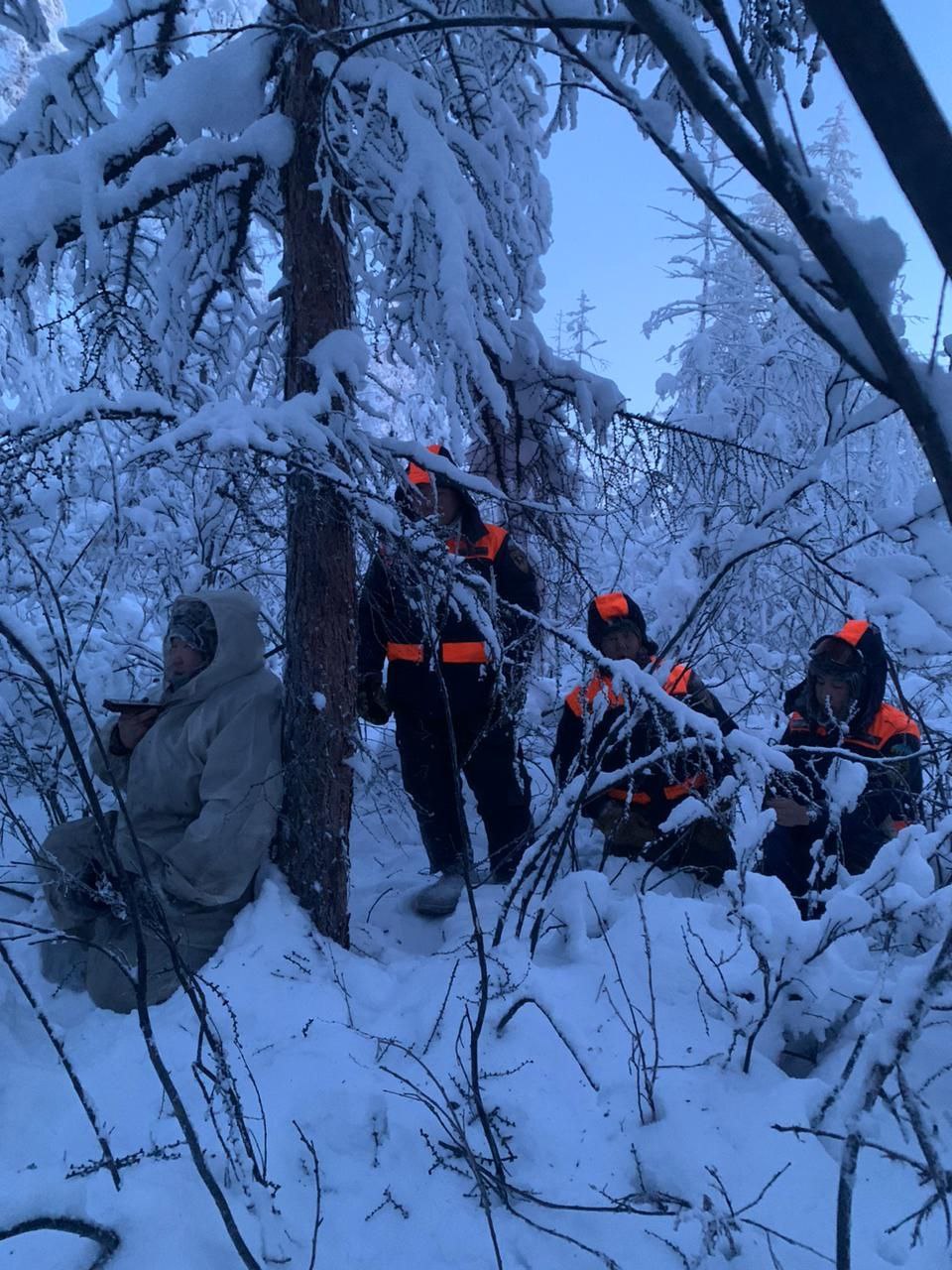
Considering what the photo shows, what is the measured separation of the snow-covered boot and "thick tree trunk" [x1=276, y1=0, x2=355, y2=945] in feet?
2.33

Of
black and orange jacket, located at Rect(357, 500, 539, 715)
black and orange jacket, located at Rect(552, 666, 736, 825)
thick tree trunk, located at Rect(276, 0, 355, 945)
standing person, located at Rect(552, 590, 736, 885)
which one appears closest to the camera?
thick tree trunk, located at Rect(276, 0, 355, 945)

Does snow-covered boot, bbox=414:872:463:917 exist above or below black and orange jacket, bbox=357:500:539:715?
below

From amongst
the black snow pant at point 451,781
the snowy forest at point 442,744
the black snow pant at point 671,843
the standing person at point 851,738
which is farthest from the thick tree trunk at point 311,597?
the standing person at point 851,738

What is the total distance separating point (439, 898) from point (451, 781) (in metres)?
0.61

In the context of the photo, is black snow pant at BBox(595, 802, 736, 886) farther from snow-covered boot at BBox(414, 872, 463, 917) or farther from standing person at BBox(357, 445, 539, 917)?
snow-covered boot at BBox(414, 872, 463, 917)

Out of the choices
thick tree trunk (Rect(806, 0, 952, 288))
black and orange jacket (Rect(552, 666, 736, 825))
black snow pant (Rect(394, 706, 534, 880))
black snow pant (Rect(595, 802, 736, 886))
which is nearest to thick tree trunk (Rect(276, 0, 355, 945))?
black snow pant (Rect(394, 706, 534, 880))

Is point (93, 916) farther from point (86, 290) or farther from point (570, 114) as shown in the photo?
point (570, 114)

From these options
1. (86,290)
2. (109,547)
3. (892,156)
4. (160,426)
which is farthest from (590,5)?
(109,547)

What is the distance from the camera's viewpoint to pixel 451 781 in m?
4.08

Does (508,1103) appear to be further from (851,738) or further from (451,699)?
(851,738)

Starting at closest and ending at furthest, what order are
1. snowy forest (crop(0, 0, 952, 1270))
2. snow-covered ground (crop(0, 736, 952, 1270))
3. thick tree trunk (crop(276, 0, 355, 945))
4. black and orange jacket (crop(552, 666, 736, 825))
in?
snowy forest (crop(0, 0, 952, 1270))
snow-covered ground (crop(0, 736, 952, 1270))
thick tree trunk (crop(276, 0, 355, 945))
black and orange jacket (crop(552, 666, 736, 825))

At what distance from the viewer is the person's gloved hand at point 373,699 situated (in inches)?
153

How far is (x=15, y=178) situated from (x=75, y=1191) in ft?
10.3

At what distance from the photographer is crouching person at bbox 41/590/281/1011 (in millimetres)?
2875
